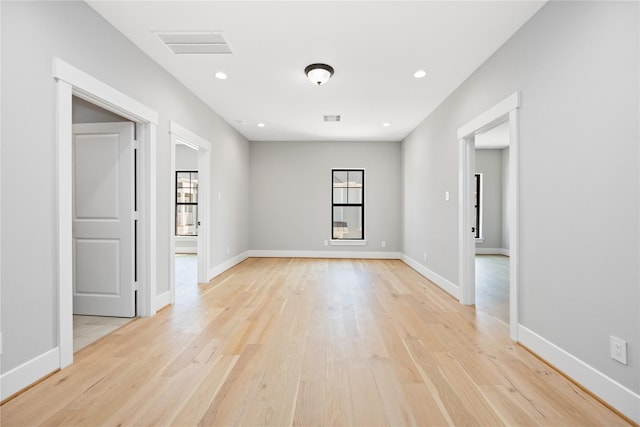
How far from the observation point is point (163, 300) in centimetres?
349

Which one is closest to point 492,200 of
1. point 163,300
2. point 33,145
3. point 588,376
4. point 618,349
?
point 588,376

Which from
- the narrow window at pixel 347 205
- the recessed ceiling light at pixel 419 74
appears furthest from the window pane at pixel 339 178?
the recessed ceiling light at pixel 419 74

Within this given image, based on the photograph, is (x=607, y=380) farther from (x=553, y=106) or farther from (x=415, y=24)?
(x=415, y=24)

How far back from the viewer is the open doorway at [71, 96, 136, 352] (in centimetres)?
314

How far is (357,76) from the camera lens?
365cm

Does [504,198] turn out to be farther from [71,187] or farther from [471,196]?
[71,187]

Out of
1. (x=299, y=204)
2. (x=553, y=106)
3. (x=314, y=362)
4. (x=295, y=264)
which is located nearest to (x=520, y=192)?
(x=553, y=106)

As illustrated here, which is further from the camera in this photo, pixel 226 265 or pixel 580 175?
pixel 226 265

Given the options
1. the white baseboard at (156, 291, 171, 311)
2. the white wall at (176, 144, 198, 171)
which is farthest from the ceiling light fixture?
the white wall at (176, 144, 198, 171)

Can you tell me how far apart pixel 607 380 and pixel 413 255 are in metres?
4.26

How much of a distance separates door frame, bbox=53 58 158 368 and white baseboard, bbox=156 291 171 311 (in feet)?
0.35

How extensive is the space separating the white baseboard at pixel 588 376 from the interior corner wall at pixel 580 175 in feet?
0.10

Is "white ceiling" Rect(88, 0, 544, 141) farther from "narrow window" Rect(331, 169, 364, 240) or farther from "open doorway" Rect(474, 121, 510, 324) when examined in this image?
"open doorway" Rect(474, 121, 510, 324)

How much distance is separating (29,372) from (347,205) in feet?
19.7
